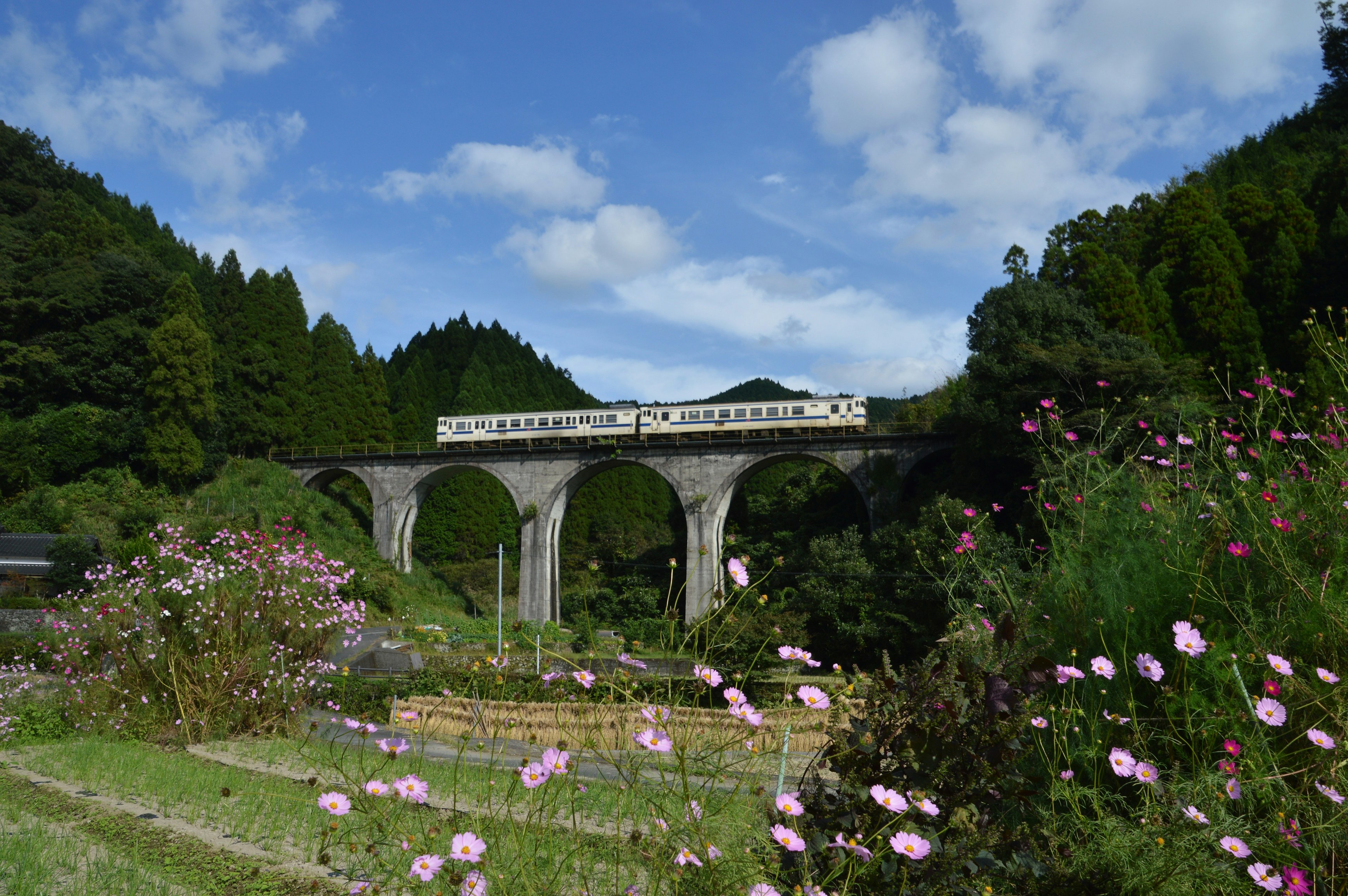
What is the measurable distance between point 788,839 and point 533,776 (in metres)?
0.71

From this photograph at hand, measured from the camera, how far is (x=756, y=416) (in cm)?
3088

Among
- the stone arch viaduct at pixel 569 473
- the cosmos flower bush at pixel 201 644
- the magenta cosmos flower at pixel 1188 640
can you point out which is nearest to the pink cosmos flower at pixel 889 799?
the magenta cosmos flower at pixel 1188 640

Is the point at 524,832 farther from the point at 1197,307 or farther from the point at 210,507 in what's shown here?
the point at 210,507

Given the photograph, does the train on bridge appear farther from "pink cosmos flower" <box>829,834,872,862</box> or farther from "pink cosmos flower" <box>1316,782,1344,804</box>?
"pink cosmos flower" <box>829,834,872,862</box>

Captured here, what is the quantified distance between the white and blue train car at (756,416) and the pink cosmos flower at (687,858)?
92.2 ft

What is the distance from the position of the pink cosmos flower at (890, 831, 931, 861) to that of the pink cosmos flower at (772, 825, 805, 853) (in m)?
0.21

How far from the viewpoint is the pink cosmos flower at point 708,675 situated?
211 centimetres

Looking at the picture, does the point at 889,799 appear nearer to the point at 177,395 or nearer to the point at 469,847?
the point at 469,847

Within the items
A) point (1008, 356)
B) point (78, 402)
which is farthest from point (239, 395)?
point (1008, 356)

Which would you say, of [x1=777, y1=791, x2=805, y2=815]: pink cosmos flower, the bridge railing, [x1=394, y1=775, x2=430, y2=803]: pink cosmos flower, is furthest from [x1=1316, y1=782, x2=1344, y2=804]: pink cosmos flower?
the bridge railing

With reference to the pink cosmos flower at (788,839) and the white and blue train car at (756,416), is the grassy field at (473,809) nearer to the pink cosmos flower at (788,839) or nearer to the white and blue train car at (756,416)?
the pink cosmos flower at (788,839)

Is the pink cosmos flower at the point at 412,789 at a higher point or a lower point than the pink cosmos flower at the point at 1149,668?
lower

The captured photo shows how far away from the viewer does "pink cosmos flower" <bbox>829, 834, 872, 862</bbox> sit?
1.83 meters

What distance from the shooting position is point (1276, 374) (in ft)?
14.7
